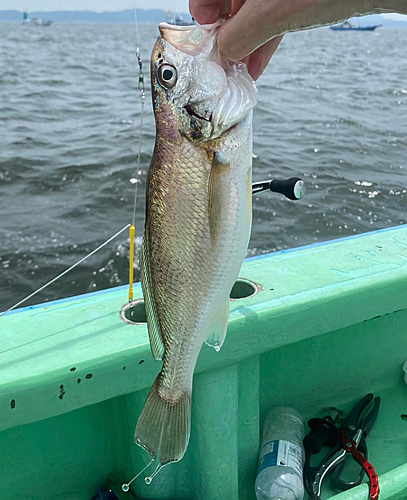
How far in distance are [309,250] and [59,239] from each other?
465 centimetres

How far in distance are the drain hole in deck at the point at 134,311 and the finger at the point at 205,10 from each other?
1165mm

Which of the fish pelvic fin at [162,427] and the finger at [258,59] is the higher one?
the finger at [258,59]

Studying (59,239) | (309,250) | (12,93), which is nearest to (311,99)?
(12,93)

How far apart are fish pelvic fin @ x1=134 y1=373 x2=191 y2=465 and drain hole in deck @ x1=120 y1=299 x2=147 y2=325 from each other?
2.25 feet

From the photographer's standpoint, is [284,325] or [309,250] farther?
[309,250]

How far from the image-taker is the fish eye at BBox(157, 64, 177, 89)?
1.27 metres

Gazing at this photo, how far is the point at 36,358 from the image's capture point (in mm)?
1855

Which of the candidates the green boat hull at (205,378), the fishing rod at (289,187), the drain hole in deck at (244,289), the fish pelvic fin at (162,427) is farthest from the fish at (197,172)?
the drain hole in deck at (244,289)

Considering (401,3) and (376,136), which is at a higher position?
(401,3)

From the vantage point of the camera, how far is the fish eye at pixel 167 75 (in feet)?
4.18

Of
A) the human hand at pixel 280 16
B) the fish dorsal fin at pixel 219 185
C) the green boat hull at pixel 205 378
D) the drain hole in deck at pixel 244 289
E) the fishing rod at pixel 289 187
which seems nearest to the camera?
the human hand at pixel 280 16

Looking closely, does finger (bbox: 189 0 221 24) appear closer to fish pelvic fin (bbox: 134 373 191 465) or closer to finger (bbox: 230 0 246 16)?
finger (bbox: 230 0 246 16)

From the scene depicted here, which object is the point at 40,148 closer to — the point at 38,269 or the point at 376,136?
the point at 38,269

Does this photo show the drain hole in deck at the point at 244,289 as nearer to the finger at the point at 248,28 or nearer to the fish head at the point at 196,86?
the fish head at the point at 196,86
